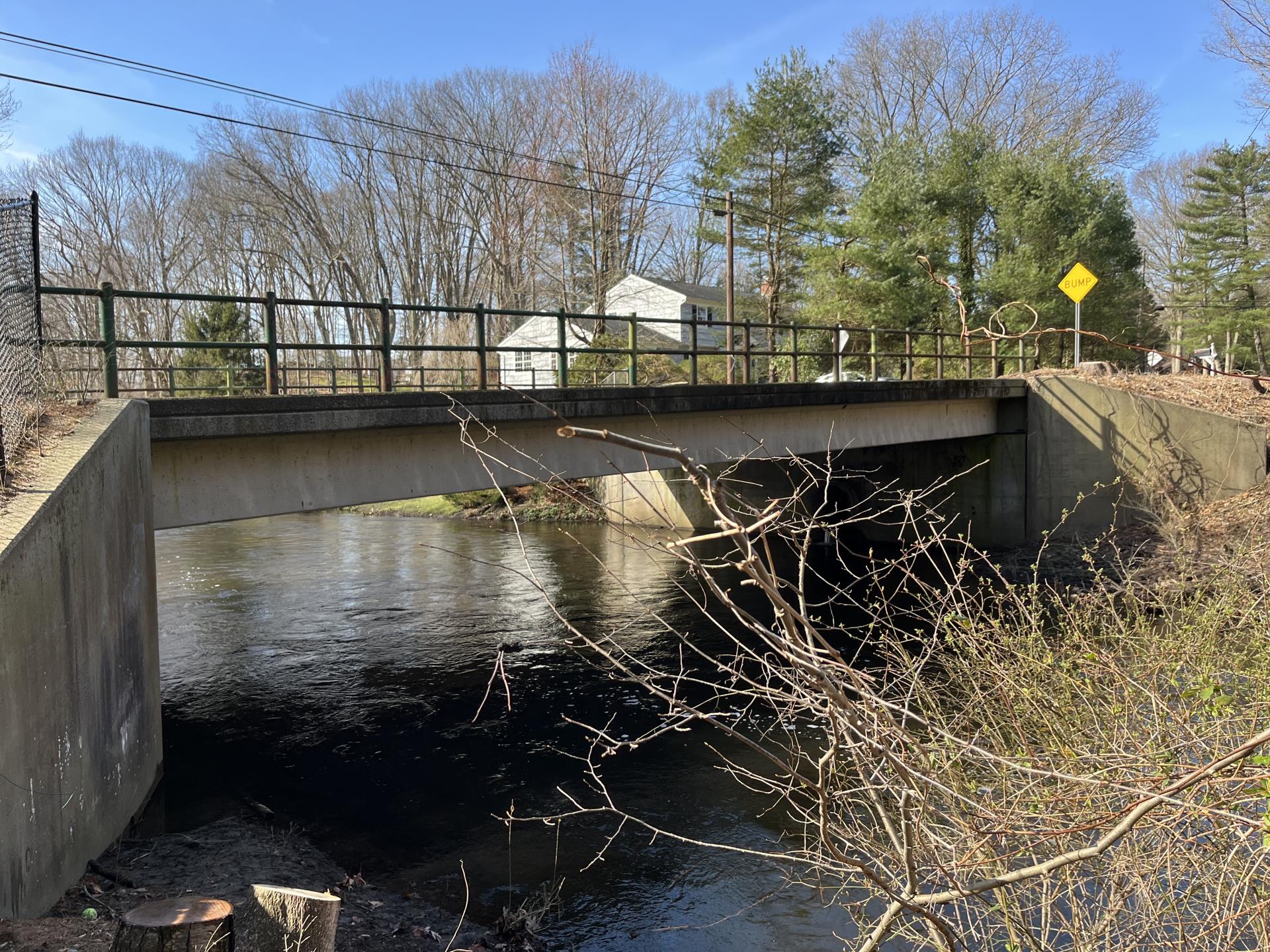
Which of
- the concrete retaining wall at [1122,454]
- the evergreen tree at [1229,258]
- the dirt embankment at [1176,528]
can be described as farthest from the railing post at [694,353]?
the evergreen tree at [1229,258]

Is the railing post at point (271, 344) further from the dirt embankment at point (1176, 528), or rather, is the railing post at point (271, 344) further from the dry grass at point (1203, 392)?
the dry grass at point (1203, 392)

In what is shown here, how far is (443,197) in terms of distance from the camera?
48500 mm

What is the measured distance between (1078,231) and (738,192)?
10958mm

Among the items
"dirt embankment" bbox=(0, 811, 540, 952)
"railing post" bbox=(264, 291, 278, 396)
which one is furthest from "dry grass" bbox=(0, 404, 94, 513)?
"dirt embankment" bbox=(0, 811, 540, 952)

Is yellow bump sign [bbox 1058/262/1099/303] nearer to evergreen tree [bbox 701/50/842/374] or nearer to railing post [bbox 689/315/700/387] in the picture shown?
railing post [bbox 689/315/700/387]

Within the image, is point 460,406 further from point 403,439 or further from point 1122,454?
point 1122,454

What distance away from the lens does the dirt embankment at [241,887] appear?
580cm

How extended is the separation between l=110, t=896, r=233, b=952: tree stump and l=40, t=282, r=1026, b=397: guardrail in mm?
2628

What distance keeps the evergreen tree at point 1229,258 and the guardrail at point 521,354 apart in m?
16.3

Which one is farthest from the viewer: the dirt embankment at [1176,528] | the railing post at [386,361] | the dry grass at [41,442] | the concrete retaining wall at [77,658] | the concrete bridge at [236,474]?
the dirt embankment at [1176,528]

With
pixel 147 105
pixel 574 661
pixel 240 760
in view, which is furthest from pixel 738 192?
pixel 240 760

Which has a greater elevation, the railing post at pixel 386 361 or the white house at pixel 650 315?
the white house at pixel 650 315

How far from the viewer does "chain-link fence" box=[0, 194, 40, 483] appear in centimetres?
742

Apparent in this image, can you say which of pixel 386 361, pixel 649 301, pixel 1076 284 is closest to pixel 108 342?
pixel 386 361
